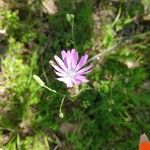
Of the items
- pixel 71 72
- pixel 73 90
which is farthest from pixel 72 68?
pixel 73 90

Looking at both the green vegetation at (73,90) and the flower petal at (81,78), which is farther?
the green vegetation at (73,90)

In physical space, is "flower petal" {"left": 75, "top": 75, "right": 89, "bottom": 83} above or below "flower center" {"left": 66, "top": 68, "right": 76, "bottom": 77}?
below

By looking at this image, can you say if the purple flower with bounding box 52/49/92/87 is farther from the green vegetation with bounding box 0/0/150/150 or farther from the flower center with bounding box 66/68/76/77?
the green vegetation with bounding box 0/0/150/150

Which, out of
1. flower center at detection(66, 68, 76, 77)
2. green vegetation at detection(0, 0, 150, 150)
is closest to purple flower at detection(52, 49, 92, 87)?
flower center at detection(66, 68, 76, 77)

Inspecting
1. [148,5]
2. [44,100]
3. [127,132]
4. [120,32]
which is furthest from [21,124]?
[148,5]

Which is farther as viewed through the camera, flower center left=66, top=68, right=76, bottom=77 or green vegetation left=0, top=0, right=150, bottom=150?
green vegetation left=0, top=0, right=150, bottom=150

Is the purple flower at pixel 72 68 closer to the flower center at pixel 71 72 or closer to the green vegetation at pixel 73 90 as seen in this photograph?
the flower center at pixel 71 72

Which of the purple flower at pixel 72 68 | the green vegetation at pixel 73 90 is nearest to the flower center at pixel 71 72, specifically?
the purple flower at pixel 72 68

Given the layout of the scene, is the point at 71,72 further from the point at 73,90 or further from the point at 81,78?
the point at 73,90
